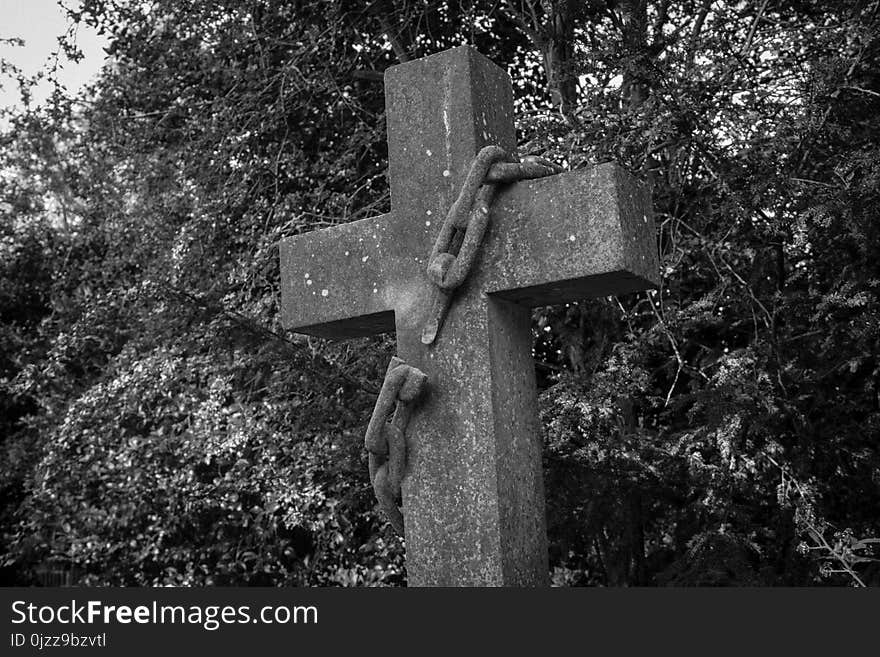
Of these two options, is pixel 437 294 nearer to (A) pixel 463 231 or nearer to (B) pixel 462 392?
(A) pixel 463 231

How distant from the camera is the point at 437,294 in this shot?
288 centimetres

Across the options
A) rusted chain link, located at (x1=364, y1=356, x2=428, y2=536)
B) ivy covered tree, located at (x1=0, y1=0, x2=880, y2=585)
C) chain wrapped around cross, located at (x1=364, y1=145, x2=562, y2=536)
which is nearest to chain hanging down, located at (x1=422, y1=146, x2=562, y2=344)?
chain wrapped around cross, located at (x1=364, y1=145, x2=562, y2=536)

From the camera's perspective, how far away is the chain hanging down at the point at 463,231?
9.26ft

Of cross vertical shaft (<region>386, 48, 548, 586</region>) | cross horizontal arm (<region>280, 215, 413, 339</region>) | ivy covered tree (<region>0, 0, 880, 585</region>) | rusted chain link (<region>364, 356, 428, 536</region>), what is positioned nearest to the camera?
cross vertical shaft (<region>386, 48, 548, 586</region>)

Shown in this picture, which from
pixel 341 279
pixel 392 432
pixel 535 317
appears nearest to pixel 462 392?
pixel 392 432

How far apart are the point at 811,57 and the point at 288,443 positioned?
12.9ft

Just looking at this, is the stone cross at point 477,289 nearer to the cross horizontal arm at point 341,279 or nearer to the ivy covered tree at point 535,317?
the cross horizontal arm at point 341,279

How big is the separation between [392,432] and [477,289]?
45cm

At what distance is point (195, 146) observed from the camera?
7.77 m

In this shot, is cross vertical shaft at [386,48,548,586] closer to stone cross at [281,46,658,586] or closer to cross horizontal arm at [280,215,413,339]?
stone cross at [281,46,658,586]

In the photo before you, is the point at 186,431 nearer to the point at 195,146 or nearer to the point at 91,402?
the point at 91,402

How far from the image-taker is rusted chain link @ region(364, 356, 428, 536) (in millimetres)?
2801

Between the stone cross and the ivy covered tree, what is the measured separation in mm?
1530

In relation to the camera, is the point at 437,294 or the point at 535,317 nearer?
the point at 437,294
